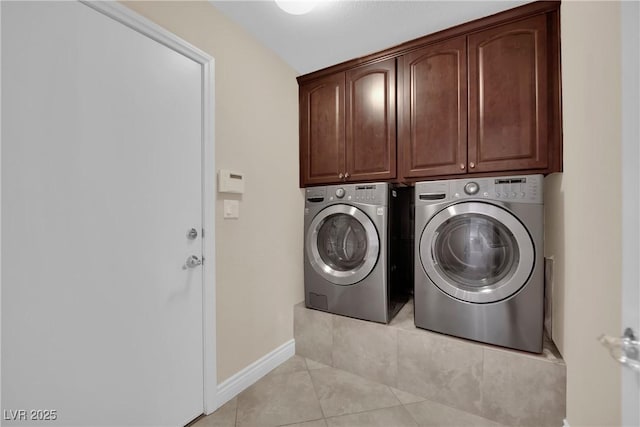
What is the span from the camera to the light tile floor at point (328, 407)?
139 centimetres

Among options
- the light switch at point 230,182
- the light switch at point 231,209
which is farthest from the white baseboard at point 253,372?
the light switch at point 230,182

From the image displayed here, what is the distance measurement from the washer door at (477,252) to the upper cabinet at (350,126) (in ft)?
1.76

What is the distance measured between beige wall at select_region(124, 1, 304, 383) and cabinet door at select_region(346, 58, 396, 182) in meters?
0.50

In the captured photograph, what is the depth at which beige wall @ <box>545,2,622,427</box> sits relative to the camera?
2.64 ft

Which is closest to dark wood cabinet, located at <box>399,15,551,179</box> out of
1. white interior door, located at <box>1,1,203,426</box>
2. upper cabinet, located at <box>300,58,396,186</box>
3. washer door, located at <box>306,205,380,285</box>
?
upper cabinet, located at <box>300,58,396,186</box>

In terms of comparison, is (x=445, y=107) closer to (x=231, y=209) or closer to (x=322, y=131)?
(x=322, y=131)

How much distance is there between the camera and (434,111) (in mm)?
1686

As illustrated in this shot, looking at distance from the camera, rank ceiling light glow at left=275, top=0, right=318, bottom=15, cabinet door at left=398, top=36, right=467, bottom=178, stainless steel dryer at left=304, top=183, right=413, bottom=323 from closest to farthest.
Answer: ceiling light glow at left=275, top=0, right=318, bottom=15, cabinet door at left=398, top=36, right=467, bottom=178, stainless steel dryer at left=304, top=183, right=413, bottom=323

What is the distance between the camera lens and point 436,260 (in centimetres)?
159

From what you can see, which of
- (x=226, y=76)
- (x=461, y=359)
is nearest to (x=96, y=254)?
(x=226, y=76)

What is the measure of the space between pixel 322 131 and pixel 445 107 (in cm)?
91

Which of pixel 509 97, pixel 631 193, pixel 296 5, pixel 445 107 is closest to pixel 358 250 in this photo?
pixel 445 107

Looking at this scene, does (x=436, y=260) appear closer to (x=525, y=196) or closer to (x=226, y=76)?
(x=525, y=196)

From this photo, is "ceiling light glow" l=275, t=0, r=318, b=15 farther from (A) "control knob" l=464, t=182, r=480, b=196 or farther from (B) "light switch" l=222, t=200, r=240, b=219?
(A) "control knob" l=464, t=182, r=480, b=196
